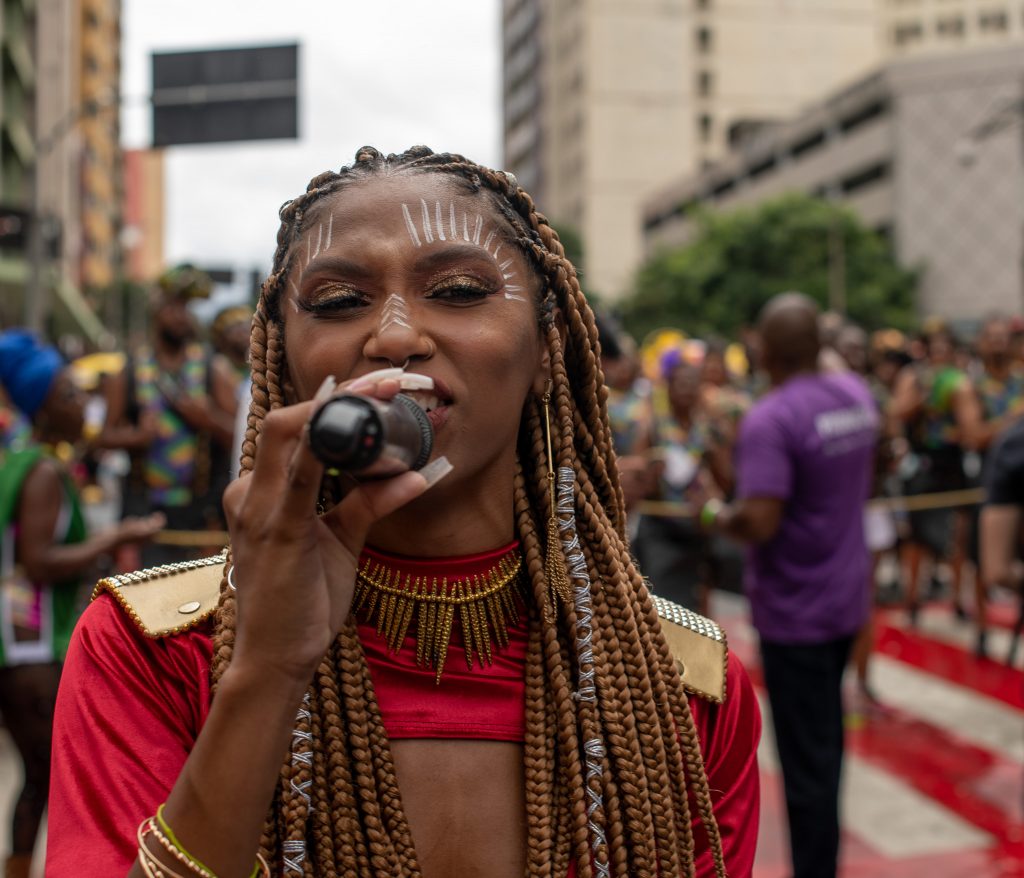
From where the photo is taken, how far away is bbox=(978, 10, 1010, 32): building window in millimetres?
80250

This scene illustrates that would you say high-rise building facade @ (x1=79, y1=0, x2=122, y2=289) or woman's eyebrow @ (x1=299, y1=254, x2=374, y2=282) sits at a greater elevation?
high-rise building facade @ (x1=79, y1=0, x2=122, y2=289)

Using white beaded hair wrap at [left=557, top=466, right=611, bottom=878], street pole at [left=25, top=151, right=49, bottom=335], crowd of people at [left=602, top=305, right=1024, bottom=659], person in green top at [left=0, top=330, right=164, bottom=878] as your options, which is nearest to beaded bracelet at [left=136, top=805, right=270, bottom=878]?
white beaded hair wrap at [left=557, top=466, right=611, bottom=878]

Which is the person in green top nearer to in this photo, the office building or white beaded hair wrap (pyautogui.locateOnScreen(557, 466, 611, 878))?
white beaded hair wrap (pyautogui.locateOnScreen(557, 466, 611, 878))

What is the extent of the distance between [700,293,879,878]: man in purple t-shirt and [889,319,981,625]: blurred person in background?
456 centimetres

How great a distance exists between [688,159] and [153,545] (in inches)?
3059

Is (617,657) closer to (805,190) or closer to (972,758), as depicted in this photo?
(972,758)

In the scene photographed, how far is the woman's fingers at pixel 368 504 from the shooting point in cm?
119

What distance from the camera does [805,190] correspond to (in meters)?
58.9

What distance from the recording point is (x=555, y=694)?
163cm

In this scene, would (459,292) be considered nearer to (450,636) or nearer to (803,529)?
(450,636)

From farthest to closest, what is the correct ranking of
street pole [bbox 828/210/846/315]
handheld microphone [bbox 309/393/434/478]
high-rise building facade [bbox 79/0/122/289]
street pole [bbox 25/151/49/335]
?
high-rise building facade [bbox 79/0/122/289] → street pole [bbox 828/210/846/315] → street pole [bbox 25/151/49/335] → handheld microphone [bbox 309/393/434/478]

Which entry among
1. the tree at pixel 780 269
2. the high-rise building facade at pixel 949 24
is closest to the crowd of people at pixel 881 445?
the tree at pixel 780 269

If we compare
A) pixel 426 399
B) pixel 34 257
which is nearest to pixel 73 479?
pixel 426 399

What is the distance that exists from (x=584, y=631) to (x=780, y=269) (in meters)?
47.4
